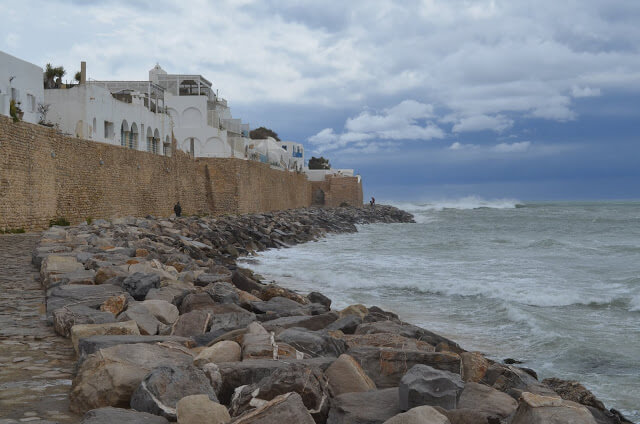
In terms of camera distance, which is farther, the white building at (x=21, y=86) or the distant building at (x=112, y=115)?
the distant building at (x=112, y=115)

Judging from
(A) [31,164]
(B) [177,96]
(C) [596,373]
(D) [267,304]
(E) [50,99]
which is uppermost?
(B) [177,96]

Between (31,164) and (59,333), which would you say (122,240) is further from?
(59,333)

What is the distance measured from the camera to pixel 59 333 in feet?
14.9

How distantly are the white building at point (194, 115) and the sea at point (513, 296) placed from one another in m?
23.0

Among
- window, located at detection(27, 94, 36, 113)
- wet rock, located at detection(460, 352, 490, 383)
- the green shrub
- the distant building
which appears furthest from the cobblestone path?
the distant building

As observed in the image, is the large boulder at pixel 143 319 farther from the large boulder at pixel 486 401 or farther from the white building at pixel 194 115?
the white building at pixel 194 115

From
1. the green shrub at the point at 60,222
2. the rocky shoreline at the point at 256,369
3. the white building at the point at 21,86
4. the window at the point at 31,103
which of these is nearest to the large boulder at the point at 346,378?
the rocky shoreline at the point at 256,369

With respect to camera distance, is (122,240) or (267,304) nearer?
(267,304)

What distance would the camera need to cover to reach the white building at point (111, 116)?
83.9 feet

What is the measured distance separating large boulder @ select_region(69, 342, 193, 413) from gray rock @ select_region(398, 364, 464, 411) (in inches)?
46.3

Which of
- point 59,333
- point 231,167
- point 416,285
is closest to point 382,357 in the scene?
point 59,333

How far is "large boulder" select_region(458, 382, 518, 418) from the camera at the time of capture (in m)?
3.14

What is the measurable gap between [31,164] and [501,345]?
43.7ft

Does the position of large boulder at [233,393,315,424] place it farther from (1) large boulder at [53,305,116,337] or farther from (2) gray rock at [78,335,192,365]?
(1) large boulder at [53,305,116,337]
